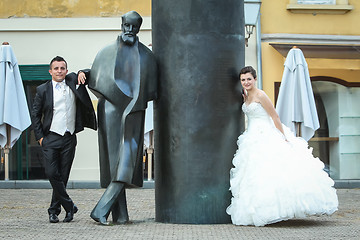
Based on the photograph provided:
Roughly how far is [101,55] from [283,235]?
2813 mm

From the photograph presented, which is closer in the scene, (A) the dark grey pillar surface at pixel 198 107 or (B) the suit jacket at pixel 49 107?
(A) the dark grey pillar surface at pixel 198 107

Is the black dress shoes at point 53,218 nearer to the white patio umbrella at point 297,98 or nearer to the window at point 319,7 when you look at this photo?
the white patio umbrella at point 297,98

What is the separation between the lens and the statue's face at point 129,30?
8.91m

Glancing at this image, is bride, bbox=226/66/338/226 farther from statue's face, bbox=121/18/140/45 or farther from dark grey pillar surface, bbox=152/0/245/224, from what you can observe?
statue's face, bbox=121/18/140/45

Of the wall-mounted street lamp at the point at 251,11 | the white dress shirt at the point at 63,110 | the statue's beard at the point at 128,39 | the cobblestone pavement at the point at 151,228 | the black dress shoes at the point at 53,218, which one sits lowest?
the cobblestone pavement at the point at 151,228

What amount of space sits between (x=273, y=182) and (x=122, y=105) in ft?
5.83

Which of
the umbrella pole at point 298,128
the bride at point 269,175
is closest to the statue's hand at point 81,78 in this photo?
the bride at point 269,175

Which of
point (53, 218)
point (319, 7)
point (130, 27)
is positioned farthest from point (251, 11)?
point (53, 218)

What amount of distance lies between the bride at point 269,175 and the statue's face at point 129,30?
1237mm

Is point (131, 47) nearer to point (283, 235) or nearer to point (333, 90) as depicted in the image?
point (283, 235)

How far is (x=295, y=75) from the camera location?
611 inches

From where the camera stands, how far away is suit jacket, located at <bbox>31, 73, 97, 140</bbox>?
909 cm

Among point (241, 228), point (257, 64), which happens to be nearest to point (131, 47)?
point (241, 228)

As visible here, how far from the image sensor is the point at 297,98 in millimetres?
15594
